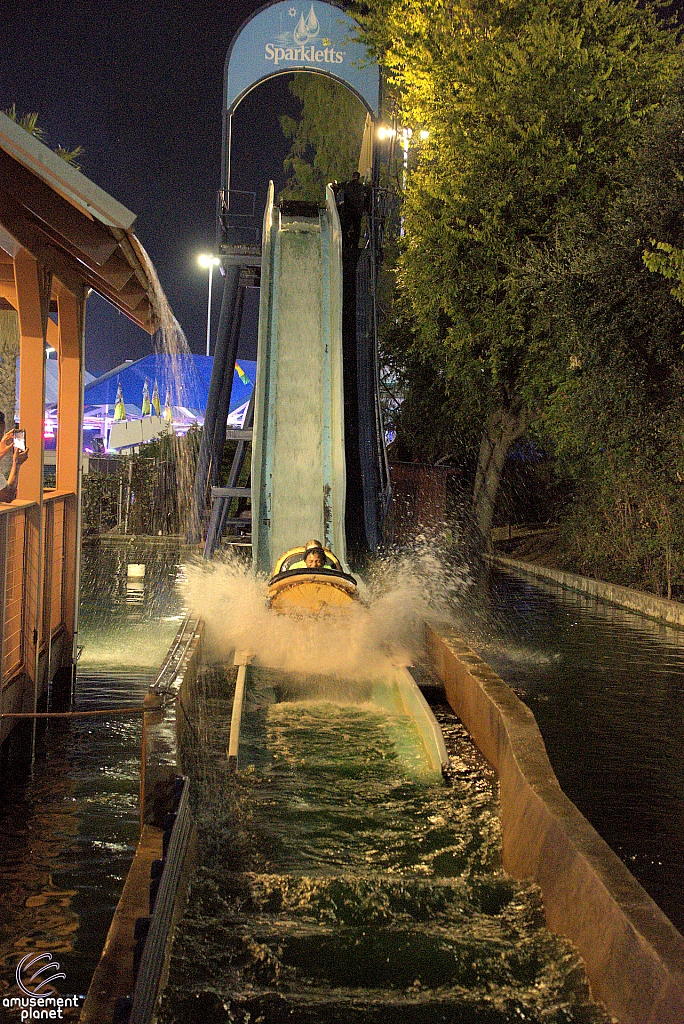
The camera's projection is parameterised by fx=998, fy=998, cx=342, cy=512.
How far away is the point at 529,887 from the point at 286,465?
8883mm

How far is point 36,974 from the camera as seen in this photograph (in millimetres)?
3635

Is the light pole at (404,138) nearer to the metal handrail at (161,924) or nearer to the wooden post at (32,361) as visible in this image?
the wooden post at (32,361)

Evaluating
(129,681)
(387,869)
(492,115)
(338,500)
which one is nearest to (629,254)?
(338,500)

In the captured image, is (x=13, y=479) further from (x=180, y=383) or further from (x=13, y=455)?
(x=180, y=383)

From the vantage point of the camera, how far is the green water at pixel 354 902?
11.5ft

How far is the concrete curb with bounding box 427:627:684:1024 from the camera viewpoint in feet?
9.92

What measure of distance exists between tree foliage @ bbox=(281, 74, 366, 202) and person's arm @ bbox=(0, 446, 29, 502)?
25.7 metres

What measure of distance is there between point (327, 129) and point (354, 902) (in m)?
30.0

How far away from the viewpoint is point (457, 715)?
791 centimetres

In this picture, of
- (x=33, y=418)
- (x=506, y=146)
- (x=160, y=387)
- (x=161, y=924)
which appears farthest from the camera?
(x=160, y=387)

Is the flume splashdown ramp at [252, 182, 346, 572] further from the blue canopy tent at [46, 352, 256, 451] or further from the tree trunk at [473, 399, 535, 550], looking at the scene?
the blue canopy tent at [46, 352, 256, 451]

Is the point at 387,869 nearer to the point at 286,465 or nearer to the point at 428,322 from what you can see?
the point at 286,465

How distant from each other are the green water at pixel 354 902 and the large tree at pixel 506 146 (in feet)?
31.3

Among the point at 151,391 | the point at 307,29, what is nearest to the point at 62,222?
the point at 307,29
